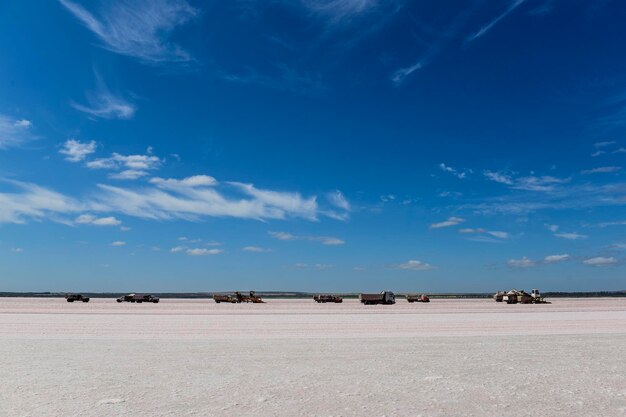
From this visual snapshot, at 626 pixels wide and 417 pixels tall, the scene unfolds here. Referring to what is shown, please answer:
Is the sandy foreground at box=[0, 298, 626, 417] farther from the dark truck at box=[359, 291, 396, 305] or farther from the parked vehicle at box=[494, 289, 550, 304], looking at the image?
the parked vehicle at box=[494, 289, 550, 304]

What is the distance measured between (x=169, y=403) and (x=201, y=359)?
6652mm

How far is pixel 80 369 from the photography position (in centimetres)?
1522

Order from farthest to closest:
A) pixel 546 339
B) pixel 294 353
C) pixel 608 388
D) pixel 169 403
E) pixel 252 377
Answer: pixel 546 339, pixel 294 353, pixel 252 377, pixel 608 388, pixel 169 403

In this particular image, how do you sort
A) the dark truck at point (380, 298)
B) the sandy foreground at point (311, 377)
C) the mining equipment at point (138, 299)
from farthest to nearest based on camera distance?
the mining equipment at point (138, 299), the dark truck at point (380, 298), the sandy foreground at point (311, 377)

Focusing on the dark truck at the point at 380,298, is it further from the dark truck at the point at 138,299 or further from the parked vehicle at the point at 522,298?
the dark truck at the point at 138,299

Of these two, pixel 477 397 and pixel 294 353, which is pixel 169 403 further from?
pixel 294 353

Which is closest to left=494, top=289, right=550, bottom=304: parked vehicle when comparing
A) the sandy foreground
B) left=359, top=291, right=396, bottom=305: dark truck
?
left=359, top=291, right=396, bottom=305: dark truck

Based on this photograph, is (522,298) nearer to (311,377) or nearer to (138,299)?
(138,299)

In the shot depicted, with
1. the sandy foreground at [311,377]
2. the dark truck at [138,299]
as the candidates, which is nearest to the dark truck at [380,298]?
the dark truck at [138,299]

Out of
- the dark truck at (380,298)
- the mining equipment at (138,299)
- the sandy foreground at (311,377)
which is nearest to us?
the sandy foreground at (311,377)

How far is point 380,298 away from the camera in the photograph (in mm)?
89625

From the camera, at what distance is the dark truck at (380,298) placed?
8894 cm

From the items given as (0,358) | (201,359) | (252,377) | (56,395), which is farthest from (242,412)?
(0,358)

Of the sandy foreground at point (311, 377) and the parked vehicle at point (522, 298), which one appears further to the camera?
the parked vehicle at point (522, 298)
